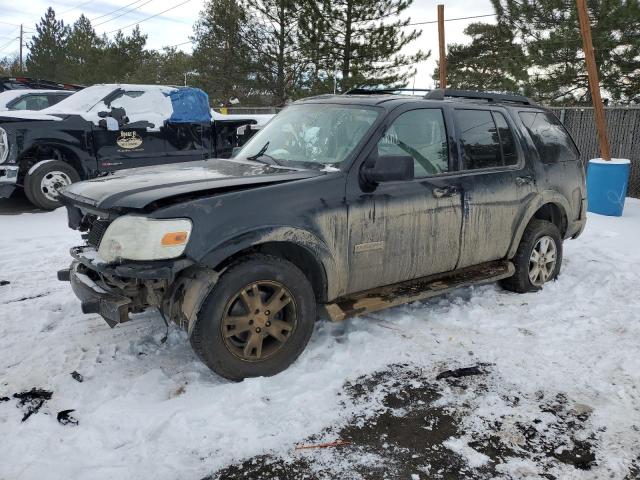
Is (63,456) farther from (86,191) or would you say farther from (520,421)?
(520,421)

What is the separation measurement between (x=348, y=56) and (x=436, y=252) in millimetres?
25486

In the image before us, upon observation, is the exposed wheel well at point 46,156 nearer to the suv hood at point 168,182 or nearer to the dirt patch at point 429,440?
the suv hood at point 168,182

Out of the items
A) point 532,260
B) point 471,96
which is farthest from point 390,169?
point 532,260

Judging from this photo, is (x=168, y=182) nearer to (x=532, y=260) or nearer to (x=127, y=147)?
(x=532, y=260)

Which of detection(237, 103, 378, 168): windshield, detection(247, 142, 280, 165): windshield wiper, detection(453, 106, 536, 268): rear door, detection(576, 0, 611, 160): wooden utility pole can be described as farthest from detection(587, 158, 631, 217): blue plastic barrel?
detection(247, 142, 280, 165): windshield wiper

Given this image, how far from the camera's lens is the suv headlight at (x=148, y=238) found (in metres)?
3.05

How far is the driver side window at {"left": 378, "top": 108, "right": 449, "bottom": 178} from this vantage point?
13.3 ft

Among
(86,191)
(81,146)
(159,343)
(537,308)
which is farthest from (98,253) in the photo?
(81,146)

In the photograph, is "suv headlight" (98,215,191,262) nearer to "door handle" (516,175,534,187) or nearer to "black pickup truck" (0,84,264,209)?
"door handle" (516,175,534,187)

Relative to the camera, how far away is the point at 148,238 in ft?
10.0

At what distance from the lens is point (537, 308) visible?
4816 mm

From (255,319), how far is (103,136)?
6.72m

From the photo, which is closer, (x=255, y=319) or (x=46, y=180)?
(x=255, y=319)

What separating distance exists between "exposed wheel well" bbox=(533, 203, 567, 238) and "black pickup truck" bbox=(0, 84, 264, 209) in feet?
14.7
